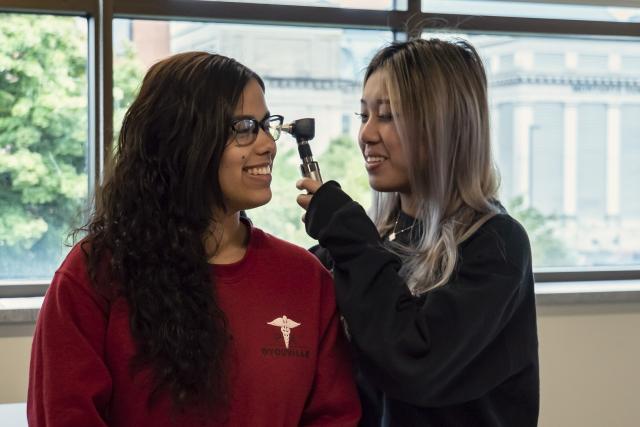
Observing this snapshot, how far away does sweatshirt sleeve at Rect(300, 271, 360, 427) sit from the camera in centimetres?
141

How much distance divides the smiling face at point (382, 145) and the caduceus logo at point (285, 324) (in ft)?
1.41

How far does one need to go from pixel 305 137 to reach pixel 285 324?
1.16 feet

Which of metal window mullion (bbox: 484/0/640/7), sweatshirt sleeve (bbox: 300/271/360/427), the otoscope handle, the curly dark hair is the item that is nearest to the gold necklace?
the otoscope handle

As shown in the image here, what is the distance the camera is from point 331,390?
142 cm

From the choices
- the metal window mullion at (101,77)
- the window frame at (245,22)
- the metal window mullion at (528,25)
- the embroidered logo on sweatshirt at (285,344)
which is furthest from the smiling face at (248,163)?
the metal window mullion at (528,25)

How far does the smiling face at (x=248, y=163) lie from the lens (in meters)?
1.39

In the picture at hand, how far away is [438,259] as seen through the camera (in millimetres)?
1566

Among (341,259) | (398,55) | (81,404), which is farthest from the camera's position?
(398,55)

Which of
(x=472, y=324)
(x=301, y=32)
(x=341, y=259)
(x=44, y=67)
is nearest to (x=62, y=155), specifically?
(x=44, y=67)

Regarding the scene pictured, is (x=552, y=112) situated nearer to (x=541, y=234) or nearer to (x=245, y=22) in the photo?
(x=541, y=234)

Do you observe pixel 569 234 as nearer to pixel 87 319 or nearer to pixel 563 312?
pixel 563 312

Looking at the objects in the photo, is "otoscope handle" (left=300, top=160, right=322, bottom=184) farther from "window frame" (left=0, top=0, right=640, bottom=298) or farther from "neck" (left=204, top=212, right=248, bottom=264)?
"window frame" (left=0, top=0, right=640, bottom=298)

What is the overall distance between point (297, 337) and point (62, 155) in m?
1.94

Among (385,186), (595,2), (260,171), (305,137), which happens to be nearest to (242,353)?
(260,171)
